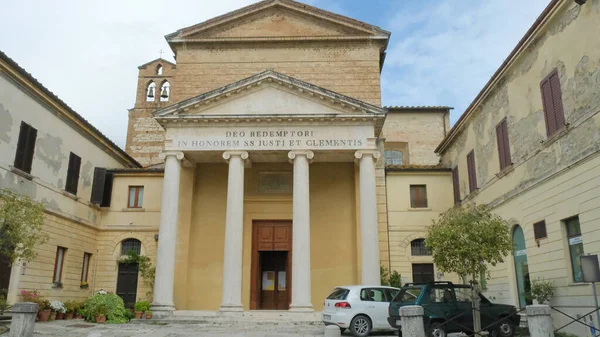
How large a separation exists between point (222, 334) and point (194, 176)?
1079 cm

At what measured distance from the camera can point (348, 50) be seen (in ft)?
86.3

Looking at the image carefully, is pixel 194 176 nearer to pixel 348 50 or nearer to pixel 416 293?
pixel 348 50

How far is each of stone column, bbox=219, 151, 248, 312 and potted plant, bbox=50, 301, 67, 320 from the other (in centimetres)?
623

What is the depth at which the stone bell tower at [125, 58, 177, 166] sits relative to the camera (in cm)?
4306

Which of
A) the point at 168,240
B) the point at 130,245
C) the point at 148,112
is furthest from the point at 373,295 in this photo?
the point at 148,112

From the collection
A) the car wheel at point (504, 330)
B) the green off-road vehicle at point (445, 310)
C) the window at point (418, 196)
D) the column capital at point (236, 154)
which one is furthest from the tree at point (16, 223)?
the window at point (418, 196)

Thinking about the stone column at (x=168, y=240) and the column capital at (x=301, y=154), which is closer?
the stone column at (x=168, y=240)

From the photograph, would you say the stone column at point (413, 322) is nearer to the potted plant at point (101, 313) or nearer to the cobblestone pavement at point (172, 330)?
the cobblestone pavement at point (172, 330)

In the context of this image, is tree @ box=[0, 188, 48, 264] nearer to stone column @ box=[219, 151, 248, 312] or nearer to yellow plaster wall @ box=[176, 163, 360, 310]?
stone column @ box=[219, 151, 248, 312]

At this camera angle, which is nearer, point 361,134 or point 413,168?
point 361,134

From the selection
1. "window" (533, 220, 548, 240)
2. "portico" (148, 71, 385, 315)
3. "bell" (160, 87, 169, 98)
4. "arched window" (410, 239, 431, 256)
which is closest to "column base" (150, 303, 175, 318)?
"portico" (148, 71, 385, 315)

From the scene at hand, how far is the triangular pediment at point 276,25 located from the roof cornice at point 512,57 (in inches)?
257

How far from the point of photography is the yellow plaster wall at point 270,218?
23.1 metres

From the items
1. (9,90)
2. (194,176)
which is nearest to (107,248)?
(194,176)
